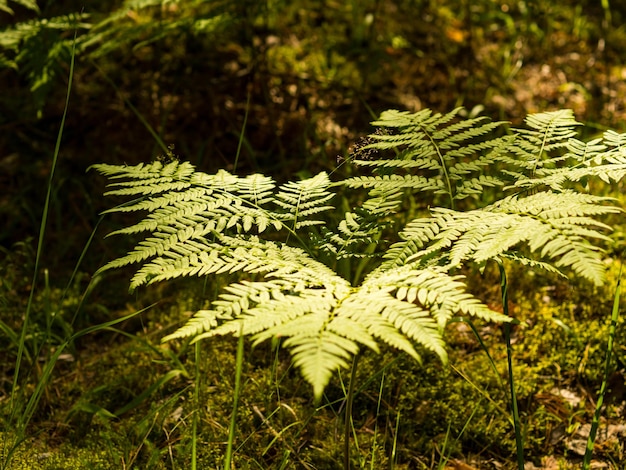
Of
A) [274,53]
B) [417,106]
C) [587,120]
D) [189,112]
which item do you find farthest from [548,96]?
[189,112]

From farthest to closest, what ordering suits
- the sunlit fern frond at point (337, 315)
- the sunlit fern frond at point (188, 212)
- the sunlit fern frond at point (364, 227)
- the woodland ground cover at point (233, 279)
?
the woodland ground cover at point (233, 279), the sunlit fern frond at point (364, 227), the sunlit fern frond at point (188, 212), the sunlit fern frond at point (337, 315)

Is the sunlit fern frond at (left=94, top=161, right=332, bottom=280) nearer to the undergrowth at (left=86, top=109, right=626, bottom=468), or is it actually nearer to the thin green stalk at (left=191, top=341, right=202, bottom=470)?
the undergrowth at (left=86, top=109, right=626, bottom=468)

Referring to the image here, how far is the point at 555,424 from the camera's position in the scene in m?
2.48

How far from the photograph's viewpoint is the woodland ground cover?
2.38m

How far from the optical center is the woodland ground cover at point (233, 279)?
2.38 m

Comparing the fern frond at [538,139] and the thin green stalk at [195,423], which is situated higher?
the fern frond at [538,139]

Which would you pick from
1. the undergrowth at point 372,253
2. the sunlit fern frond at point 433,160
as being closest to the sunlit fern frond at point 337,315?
the undergrowth at point 372,253

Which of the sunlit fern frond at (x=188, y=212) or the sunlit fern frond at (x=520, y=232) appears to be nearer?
the sunlit fern frond at (x=520, y=232)

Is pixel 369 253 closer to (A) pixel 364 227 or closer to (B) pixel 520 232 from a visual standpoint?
(A) pixel 364 227

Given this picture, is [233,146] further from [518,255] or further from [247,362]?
[518,255]

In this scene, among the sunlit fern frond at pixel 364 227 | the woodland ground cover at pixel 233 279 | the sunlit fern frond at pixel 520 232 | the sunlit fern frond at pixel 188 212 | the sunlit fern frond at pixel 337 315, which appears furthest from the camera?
the woodland ground cover at pixel 233 279

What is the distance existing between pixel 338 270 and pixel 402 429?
79 cm

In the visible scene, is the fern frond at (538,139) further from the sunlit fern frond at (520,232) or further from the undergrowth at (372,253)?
the sunlit fern frond at (520,232)

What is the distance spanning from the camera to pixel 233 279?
3.30 metres
